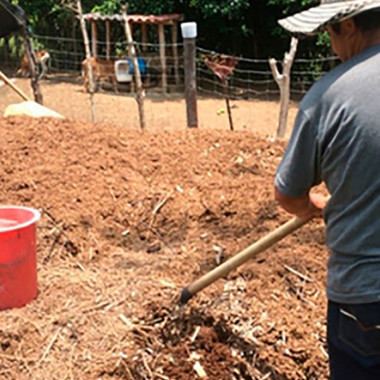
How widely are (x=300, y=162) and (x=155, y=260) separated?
2.37m

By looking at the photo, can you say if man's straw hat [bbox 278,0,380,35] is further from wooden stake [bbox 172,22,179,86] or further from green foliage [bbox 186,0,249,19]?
wooden stake [bbox 172,22,179,86]

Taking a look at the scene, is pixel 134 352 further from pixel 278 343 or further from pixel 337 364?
pixel 337 364

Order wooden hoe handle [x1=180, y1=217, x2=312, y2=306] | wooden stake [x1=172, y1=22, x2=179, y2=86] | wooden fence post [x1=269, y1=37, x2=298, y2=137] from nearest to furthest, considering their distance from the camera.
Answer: wooden hoe handle [x1=180, y1=217, x2=312, y2=306] → wooden fence post [x1=269, y1=37, x2=298, y2=137] → wooden stake [x1=172, y1=22, x2=179, y2=86]

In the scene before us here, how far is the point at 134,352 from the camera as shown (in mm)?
3275

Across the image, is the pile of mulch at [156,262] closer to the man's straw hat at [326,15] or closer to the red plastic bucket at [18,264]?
the red plastic bucket at [18,264]

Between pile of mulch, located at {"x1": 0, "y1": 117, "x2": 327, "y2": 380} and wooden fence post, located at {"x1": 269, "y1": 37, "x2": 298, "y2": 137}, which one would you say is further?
wooden fence post, located at {"x1": 269, "y1": 37, "x2": 298, "y2": 137}

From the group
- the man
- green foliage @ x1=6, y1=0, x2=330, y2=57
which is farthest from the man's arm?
green foliage @ x1=6, y1=0, x2=330, y2=57

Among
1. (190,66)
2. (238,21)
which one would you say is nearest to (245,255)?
(190,66)

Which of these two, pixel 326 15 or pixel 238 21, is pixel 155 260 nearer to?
pixel 326 15

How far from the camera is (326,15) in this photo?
183cm

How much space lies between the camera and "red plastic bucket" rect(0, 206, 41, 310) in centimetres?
340

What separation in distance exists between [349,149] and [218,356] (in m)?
1.87

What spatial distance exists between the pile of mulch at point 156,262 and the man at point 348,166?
4.67 ft

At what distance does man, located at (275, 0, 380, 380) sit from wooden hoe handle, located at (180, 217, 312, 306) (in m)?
0.56
